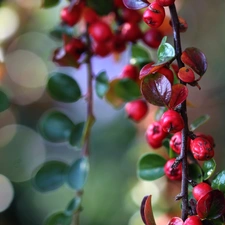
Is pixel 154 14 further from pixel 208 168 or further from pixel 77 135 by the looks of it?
pixel 77 135

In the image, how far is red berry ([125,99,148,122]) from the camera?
75cm

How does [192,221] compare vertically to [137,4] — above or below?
below

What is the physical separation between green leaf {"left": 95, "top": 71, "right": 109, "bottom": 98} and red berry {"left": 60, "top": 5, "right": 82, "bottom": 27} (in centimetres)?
10

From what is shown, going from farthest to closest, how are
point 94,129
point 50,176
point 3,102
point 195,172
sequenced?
point 94,129, point 50,176, point 3,102, point 195,172

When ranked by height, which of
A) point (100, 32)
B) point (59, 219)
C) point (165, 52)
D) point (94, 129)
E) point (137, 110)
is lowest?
point (94, 129)

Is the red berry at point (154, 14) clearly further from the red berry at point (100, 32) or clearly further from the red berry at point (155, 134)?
the red berry at point (100, 32)

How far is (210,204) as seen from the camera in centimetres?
46

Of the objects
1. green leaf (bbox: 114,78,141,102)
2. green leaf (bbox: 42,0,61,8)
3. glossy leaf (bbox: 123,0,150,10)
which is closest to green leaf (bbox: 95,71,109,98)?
green leaf (bbox: 114,78,141,102)

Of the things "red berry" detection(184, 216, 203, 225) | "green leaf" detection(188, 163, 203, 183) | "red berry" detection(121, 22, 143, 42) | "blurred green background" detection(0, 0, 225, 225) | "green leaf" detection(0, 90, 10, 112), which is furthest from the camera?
"blurred green background" detection(0, 0, 225, 225)

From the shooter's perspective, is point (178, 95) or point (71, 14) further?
point (71, 14)

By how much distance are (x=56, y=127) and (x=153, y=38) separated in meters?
0.23

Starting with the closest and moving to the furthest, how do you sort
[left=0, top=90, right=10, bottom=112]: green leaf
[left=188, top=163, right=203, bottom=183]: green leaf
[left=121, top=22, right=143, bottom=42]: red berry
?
[left=188, top=163, right=203, bottom=183]: green leaf < [left=0, top=90, right=10, bottom=112]: green leaf < [left=121, top=22, right=143, bottom=42]: red berry

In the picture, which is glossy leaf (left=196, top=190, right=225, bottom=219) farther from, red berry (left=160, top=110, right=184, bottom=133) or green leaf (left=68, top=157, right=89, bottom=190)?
green leaf (left=68, top=157, right=89, bottom=190)

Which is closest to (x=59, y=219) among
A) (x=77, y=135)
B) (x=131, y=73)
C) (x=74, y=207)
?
(x=74, y=207)
